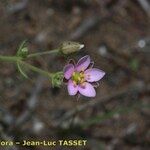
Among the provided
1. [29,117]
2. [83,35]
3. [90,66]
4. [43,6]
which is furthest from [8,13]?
[90,66]

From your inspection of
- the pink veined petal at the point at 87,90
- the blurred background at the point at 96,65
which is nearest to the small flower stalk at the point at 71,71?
the pink veined petal at the point at 87,90

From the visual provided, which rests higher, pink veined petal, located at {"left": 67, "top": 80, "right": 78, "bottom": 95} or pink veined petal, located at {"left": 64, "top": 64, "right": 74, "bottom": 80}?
pink veined petal, located at {"left": 64, "top": 64, "right": 74, "bottom": 80}

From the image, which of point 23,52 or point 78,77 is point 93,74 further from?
point 23,52

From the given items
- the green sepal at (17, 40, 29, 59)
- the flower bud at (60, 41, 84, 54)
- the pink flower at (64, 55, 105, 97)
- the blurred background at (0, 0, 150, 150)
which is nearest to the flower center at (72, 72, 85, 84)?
the pink flower at (64, 55, 105, 97)

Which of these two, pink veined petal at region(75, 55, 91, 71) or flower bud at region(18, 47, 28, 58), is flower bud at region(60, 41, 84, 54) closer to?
pink veined petal at region(75, 55, 91, 71)

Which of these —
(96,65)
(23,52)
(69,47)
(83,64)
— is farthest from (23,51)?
(96,65)

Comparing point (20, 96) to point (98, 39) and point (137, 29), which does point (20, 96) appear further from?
point (137, 29)
